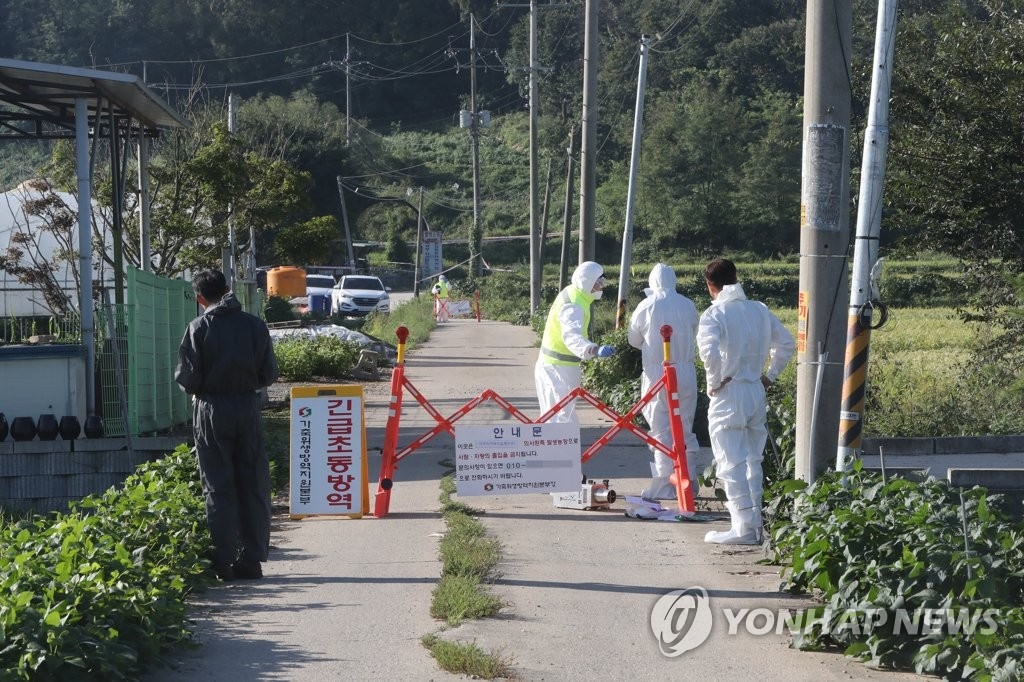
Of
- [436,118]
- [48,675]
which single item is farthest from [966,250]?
[436,118]

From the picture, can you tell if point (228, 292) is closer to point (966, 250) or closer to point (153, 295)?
point (153, 295)

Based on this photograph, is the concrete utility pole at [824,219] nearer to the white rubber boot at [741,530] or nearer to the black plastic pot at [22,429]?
the white rubber boot at [741,530]

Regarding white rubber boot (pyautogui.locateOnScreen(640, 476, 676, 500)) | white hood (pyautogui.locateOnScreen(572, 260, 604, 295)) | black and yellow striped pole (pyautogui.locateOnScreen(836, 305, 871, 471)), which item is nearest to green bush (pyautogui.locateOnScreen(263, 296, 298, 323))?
white hood (pyautogui.locateOnScreen(572, 260, 604, 295))

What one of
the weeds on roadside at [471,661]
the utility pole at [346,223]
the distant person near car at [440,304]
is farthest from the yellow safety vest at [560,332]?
the utility pole at [346,223]

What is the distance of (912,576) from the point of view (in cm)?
608

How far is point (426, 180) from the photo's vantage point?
8838 cm

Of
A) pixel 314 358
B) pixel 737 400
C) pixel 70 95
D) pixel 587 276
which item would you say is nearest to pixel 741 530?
pixel 737 400

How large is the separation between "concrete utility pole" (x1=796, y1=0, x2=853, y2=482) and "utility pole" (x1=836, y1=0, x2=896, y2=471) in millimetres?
191

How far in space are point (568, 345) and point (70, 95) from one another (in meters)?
6.41

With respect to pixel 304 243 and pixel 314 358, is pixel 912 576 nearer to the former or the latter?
pixel 314 358

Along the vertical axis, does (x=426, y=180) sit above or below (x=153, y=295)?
above

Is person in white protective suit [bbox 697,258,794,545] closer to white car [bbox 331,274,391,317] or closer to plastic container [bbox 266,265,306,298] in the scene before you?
plastic container [bbox 266,265,306,298]

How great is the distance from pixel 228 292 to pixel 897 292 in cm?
4128

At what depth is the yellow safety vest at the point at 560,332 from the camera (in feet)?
35.4
